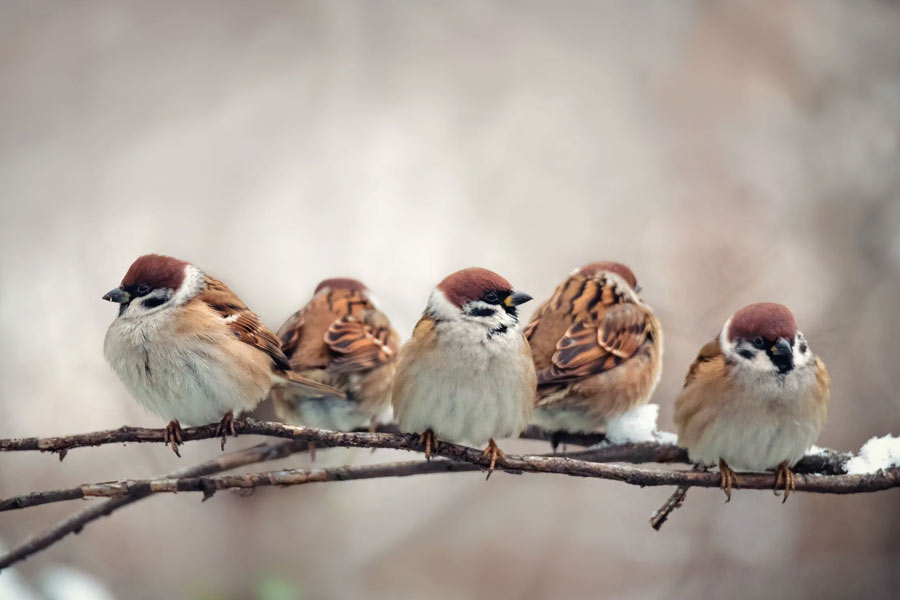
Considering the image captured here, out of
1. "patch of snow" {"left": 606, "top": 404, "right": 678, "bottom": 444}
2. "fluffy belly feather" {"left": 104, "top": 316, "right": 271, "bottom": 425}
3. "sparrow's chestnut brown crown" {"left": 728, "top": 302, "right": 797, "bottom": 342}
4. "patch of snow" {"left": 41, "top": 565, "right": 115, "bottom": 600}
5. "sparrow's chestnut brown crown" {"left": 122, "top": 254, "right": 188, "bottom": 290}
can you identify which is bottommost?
"patch of snow" {"left": 41, "top": 565, "right": 115, "bottom": 600}

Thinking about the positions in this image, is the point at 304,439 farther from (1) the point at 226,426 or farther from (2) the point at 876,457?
(2) the point at 876,457

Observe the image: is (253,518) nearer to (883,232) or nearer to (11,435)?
(11,435)

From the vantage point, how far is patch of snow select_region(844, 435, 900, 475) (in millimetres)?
2503

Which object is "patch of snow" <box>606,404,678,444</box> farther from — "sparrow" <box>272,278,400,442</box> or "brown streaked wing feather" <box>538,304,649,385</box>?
"sparrow" <box>272,278,400,442</box>

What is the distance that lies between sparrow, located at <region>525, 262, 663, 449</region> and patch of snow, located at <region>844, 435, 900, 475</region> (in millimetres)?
789

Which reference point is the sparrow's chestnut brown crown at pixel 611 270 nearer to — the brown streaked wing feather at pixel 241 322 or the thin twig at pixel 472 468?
the thin twig at pixel 472 468

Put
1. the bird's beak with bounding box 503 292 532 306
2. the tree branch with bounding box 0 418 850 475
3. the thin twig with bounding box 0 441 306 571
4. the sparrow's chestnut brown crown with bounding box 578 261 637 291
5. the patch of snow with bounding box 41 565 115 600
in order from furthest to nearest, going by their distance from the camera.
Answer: the sparrow's chestnut brown crown with bounding box 578 261 637 291, the patch of snow with bounding box 41 565 115 600, the thin twig with bounding box 0 441 306 571, the bird's beak with bounding box 503 292 532 306, the tree branch with bounding box 0 418 850 475

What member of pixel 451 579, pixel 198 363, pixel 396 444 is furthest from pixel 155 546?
pixel 396 444

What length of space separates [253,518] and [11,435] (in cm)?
115

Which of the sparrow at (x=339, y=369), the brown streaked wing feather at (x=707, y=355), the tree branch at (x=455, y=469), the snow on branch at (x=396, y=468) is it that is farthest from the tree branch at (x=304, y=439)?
the sparrow at (x=339, y=369)

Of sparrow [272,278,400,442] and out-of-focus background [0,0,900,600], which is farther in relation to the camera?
out-of-focus background [0,0,900,600]

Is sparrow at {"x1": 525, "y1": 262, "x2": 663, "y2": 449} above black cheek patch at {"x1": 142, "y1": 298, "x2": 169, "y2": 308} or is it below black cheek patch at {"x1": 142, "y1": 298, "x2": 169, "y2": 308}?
above

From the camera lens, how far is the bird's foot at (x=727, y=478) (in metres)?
2.49

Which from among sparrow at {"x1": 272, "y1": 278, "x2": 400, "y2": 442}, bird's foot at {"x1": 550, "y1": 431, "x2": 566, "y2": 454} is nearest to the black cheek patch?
sparrow at {"x1": 272, "y1": 278, "x2": 400, "y2": 442}
